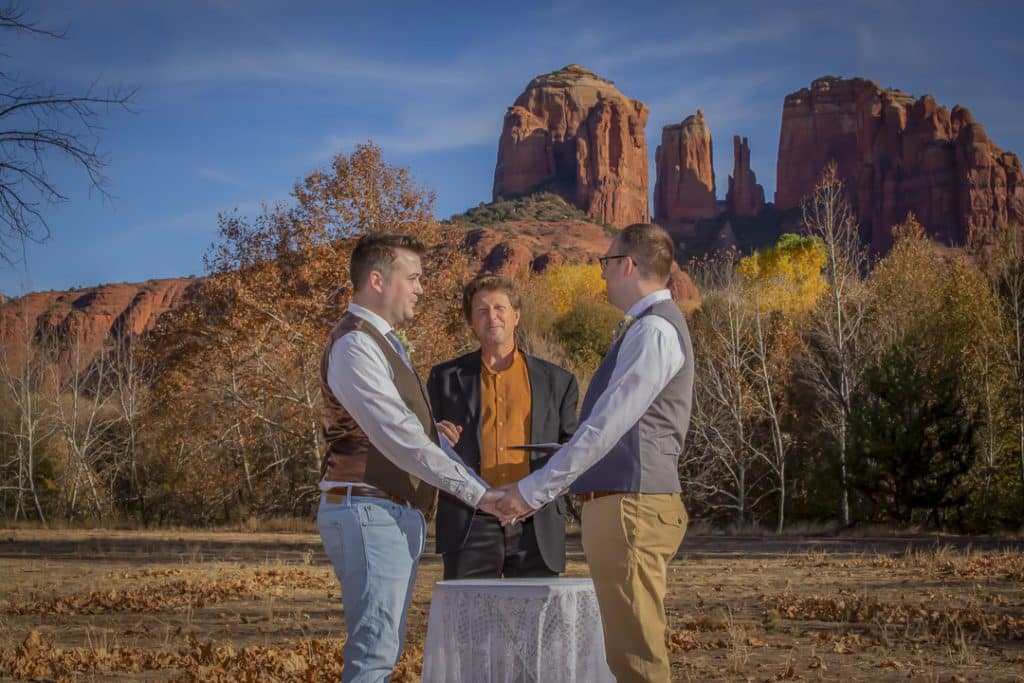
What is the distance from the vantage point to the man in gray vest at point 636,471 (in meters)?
3.82

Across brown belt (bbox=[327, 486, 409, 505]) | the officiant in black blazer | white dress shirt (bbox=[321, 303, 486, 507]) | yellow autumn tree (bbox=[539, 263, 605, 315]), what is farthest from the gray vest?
yellow autumn tree (bbox=[539, 263, 605, 315])

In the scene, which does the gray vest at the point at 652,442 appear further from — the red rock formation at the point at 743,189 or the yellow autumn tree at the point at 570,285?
the red rock formation at the point at 743,189

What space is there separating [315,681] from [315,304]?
63.9 ft

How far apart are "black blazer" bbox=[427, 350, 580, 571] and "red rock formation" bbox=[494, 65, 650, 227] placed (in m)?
135

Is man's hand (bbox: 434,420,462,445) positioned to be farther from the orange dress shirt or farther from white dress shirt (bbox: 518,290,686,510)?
white dress shirt (bbox: 518,290,686,510)

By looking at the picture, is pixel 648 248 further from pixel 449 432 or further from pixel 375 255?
pixel 449 432

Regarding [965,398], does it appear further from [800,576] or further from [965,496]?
[800,576]

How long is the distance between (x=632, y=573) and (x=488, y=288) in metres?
2.32

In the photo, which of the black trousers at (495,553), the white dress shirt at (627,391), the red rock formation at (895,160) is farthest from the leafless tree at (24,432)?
the red rock formation at (895,160)

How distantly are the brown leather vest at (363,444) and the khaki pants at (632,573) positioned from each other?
0.66 m

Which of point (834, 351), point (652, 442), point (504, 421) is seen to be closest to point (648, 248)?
point (652, 442)

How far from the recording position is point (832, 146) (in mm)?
153250

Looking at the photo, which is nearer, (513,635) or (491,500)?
(513,635)

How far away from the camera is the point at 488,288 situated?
228 inches
